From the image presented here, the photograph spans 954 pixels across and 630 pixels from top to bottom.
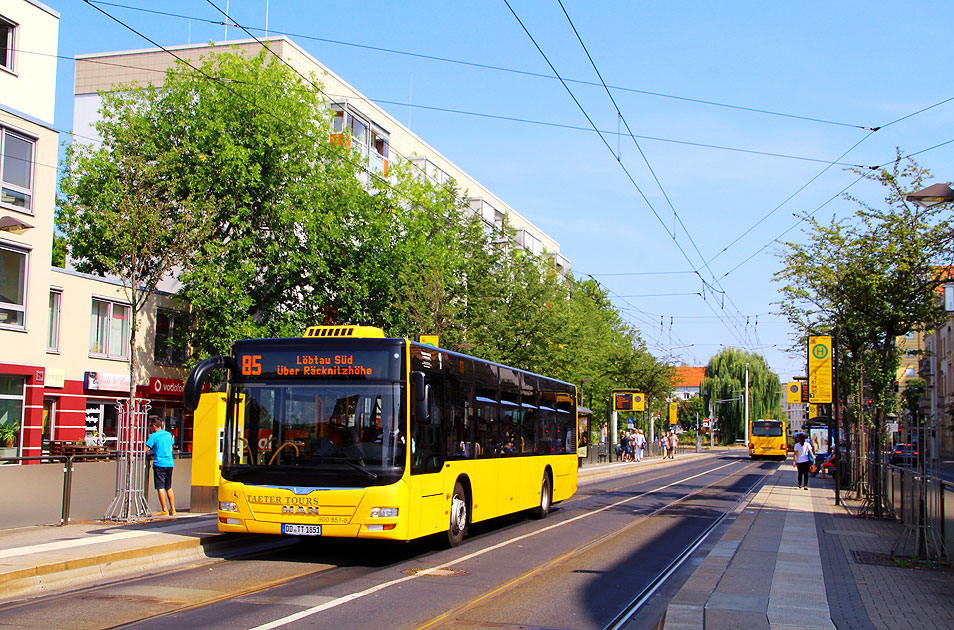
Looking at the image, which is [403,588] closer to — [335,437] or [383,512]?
[383,512]

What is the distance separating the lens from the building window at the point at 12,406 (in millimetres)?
26875

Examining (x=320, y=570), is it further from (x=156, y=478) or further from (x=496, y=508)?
(x=156, y=478)

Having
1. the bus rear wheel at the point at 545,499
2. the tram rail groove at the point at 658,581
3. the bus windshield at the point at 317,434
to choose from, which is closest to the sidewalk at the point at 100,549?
the bus windshield at the point at 317,434

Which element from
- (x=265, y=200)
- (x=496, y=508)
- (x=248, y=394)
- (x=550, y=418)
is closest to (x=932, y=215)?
(x=550, y=418)

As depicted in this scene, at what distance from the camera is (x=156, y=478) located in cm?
1572

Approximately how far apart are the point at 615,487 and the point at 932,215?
1383cm

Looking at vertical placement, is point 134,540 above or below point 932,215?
below

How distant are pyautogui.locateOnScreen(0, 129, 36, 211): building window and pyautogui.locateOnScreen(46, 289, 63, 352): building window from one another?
18.5 feet

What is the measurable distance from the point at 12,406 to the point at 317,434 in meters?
19.6

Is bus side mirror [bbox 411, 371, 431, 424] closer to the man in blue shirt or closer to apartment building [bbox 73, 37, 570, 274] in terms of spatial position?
the man in blue shirt

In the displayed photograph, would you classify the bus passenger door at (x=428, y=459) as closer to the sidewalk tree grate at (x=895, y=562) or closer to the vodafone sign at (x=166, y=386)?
the sidewalk tree grate at (x=895, y=562)

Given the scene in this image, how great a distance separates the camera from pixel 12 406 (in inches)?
1075

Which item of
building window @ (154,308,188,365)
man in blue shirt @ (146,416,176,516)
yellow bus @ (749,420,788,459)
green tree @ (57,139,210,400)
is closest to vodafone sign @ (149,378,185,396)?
building window @ (154,308,188,365)

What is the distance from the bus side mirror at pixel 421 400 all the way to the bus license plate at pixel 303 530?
1.79 meters
